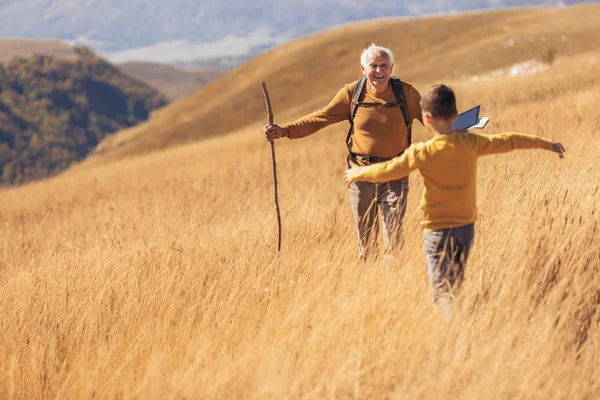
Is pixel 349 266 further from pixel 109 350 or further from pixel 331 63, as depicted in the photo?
pixel 331 63

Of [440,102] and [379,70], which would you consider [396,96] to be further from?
[440,102]

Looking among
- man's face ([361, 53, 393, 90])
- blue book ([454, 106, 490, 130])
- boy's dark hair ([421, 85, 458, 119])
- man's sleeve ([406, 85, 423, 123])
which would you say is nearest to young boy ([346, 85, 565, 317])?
boy's dark hair ([421, 85, 458, 119])

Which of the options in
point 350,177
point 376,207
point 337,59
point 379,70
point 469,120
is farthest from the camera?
Result: point 337,59

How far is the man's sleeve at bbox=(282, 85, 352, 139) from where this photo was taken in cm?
524

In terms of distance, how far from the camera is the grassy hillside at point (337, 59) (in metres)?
42.8

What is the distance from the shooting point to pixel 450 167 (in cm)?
360

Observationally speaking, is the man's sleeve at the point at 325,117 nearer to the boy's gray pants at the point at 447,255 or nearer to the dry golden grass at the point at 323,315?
the dry golden grass at the point at 323,315

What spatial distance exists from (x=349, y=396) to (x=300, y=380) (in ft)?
0.75

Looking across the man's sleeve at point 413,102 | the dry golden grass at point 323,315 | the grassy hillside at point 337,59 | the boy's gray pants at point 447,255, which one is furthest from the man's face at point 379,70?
the grassy hillside at point 337,59

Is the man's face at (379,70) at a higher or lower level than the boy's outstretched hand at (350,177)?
higher

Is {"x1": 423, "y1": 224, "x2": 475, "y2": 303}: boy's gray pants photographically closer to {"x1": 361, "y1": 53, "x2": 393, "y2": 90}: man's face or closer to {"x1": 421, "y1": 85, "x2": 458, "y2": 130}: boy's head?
{"x1": 421, "y1": 85, "x2": 458, "y2": 130}: boy's head

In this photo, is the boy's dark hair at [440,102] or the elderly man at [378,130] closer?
Answer: the boy's dark hair at [440,102]

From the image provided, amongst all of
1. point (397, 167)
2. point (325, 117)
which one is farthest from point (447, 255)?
point (325, 117)

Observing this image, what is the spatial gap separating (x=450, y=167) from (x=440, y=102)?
36 cm
